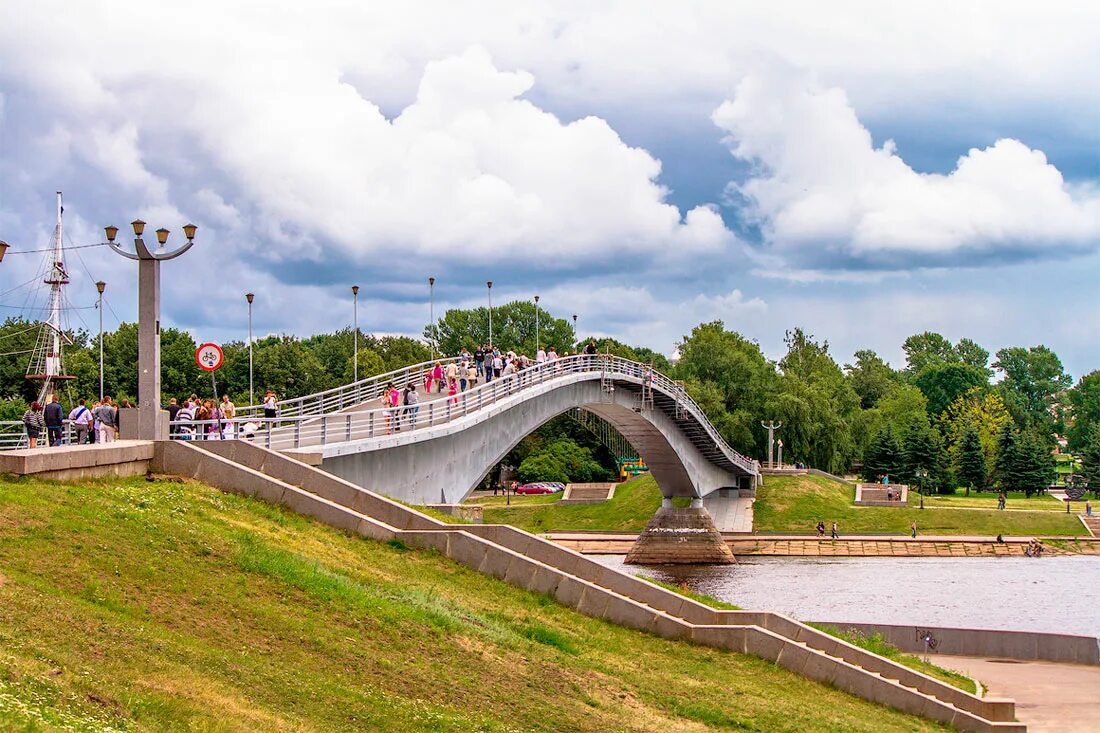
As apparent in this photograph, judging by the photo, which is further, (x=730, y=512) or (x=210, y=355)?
(x=730, y=512)

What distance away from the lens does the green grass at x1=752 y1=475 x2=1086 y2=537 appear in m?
80.9

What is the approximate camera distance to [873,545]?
3066 inches

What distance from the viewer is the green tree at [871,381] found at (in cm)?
16112

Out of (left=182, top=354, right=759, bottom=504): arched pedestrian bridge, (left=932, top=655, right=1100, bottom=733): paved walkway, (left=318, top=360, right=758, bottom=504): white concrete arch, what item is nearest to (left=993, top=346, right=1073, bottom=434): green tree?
(left=318, top=360, right=758, bottom=504): white concrete arch

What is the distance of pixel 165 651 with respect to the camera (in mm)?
13898

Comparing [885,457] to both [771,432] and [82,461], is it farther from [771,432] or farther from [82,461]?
[82,461]

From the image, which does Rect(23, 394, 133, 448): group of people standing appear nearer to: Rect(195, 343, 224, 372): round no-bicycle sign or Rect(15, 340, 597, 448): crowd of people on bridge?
Rect(15, 340, 597, 448): crowd of people on bridge

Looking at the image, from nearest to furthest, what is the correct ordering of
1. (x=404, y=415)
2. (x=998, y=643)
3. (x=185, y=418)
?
(x=185, y=418)
(x=998, y=643)
(x=404, y=415)

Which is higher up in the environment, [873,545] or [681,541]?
[681,541]

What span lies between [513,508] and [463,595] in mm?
73697

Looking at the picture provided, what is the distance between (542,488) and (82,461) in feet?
282

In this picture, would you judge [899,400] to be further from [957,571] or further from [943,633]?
[943,633]

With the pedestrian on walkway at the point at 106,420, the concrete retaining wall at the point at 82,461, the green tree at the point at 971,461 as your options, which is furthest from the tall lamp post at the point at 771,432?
the concrete retaining wall at the point at 82,461

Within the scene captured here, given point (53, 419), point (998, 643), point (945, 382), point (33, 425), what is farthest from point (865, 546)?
point (945, 382)
